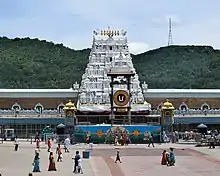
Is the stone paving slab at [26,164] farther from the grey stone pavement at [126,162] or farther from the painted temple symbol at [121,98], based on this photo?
the painted temple symbol at [121,98]

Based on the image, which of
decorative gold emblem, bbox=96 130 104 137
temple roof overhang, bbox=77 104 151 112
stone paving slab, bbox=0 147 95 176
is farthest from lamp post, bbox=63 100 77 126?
stone paving slab, bbox=0 147 95 176

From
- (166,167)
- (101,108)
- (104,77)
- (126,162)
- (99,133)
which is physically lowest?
(166,167)

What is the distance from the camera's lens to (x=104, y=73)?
229ft

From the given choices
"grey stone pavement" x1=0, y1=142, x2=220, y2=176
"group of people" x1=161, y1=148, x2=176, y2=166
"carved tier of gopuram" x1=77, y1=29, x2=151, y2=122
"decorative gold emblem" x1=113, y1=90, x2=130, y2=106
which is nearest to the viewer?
"grey stone pavement" x1=0, y1=142, x2=220, y2=176

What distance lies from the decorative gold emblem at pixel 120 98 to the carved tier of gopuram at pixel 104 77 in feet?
10.8

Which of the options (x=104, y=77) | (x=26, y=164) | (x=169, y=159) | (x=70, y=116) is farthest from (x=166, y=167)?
(x=104, y=77)

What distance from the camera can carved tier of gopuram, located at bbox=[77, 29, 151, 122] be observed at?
65.3 meters

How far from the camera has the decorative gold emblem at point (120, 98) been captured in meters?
60.3

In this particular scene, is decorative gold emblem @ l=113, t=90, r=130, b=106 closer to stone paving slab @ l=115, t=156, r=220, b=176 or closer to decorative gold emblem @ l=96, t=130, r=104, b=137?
decorative gold emblem @ l=96, t=130, r=104, b=137

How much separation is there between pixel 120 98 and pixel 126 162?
23.8 metres

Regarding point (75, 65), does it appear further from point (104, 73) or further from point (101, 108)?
point (101, 108)

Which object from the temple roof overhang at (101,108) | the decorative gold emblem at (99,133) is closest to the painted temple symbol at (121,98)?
the temple roof overhang at (101,108)

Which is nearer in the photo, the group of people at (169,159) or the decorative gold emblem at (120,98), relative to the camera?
the group of people at (169,159)

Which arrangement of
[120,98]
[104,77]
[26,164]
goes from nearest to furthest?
[26,164], [120,98], [104,77]
